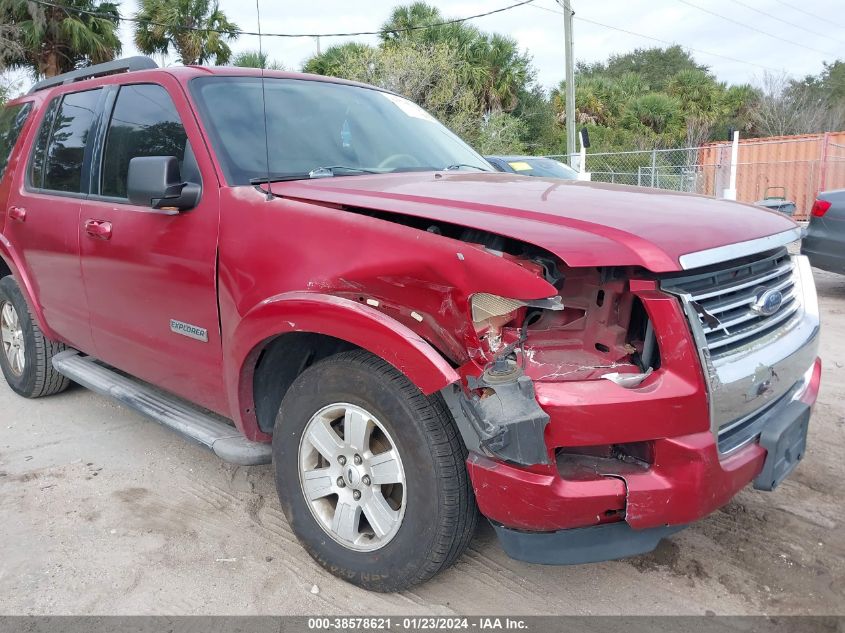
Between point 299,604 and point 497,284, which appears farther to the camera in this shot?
point 299,604

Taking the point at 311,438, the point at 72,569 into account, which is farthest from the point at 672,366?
the point at 72,569

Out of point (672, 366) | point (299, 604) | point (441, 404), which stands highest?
point (672, 366)

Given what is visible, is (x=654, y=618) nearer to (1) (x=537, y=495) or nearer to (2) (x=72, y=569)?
(1) (x=537, y=495)

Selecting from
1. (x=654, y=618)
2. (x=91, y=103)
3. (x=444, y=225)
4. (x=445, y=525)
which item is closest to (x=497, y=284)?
(x=444, y=225)

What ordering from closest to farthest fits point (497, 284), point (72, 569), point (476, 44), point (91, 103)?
point (497, 284)
point (72, 569)
point (91, 103)
point (476, 44)

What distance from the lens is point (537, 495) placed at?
209 centimetres

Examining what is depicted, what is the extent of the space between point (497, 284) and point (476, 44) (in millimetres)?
23557

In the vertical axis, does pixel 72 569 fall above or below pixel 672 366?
below

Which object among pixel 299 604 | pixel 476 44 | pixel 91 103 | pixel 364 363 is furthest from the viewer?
pixel 476 44

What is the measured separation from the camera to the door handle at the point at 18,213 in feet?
13.9

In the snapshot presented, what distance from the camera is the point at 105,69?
162 inches

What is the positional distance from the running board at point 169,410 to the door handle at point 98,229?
0.83m

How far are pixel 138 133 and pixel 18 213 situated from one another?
1.39 m

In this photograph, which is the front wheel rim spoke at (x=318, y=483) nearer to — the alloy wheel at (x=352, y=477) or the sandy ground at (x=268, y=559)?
the alloy wheel at (x=352, y=477)
